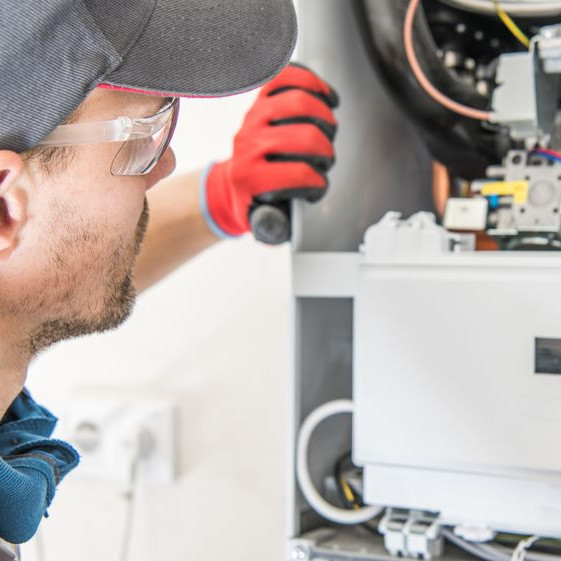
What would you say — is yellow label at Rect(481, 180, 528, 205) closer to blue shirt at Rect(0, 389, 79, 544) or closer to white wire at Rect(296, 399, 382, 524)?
white wire at Rect(296, 399, 382, 524)

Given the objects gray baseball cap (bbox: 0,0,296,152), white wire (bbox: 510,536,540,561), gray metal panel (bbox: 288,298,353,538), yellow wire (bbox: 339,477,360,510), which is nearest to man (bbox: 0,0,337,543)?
gray baseball cap (bbox: 0,0,296,152)

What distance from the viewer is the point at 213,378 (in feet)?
4.38

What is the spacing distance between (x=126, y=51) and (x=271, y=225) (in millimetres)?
283

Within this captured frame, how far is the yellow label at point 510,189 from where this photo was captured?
0.81m

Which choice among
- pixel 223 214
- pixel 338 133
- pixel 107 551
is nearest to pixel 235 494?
pixel 107 551

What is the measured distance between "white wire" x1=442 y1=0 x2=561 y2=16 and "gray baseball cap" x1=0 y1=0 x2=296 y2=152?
231 millimetres

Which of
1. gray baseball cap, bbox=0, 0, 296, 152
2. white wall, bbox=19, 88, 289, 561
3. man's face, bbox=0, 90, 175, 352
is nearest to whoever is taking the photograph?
gray baseball cap, bbox=0, 0, 296, 152

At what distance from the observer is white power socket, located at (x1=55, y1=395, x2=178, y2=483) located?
1353mm

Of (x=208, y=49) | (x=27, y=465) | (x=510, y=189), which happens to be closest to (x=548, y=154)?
(x=510, y=189)

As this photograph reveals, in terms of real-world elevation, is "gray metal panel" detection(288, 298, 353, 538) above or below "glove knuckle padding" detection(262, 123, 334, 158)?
below

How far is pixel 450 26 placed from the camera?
92cm

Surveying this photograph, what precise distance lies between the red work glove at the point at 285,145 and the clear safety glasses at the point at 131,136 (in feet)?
0.57

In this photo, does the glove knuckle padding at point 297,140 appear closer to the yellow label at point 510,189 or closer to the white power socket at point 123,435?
the yellow label at point 510,189

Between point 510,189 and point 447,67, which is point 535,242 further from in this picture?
point 447,67
